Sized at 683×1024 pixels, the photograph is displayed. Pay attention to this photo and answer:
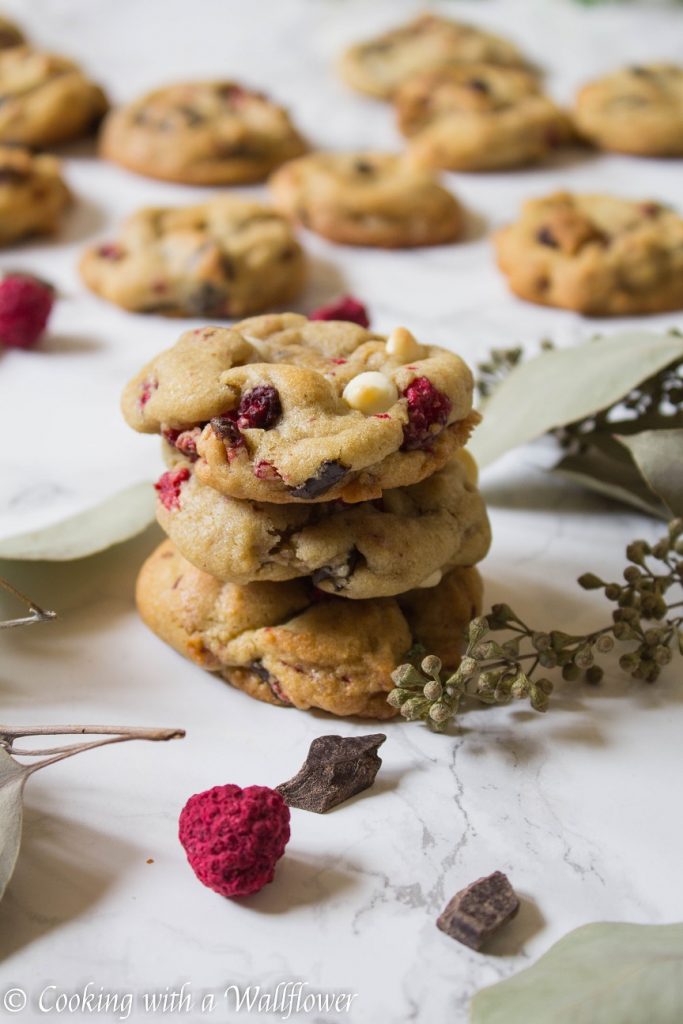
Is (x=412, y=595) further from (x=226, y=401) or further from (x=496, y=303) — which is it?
(x=496, y=303)

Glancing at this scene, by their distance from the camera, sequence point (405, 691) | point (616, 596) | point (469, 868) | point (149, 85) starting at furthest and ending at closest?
point (149, 85) → point (616, 596) → point (405, 691) → point (469, 868)

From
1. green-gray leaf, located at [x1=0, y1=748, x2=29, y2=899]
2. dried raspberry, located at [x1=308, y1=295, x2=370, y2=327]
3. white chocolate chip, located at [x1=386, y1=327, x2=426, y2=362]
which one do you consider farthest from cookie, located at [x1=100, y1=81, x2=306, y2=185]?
green-gray leaf, located at [x1=0, y1=748, x2=29, y2=899]

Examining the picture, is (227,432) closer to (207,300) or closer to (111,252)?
(207,300)

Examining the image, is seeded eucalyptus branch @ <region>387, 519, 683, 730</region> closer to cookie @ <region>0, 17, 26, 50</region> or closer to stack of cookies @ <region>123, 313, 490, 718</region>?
stack of cookies @ <region>123, 313, 490, 718</region>

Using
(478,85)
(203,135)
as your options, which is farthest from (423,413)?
(478,85)

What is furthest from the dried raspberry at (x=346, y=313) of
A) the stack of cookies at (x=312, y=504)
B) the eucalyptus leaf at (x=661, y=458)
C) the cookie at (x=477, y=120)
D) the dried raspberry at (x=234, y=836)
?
the dried raspberry at (x=234, y=836)

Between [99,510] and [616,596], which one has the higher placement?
[616,596]

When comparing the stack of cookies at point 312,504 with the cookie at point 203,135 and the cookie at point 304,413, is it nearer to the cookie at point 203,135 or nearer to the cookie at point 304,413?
the cookie at point 304,413

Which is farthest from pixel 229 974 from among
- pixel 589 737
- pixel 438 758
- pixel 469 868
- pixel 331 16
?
pixel 331 16
